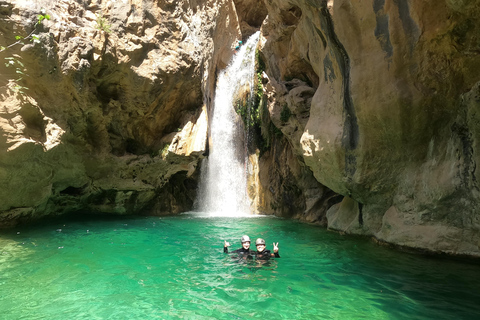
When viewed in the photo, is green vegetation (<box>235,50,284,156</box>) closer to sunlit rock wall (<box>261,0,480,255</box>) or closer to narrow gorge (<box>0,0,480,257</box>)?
narrow gorge (<box>0,0,480,257</box>)

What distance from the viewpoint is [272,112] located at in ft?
46.8

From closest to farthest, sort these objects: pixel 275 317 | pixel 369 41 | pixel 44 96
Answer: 1. pixel 275 317
2. pixel 369 41
3. pixel 44 96

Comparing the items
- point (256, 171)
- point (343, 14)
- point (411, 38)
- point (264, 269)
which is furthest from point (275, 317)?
point (256, 171)

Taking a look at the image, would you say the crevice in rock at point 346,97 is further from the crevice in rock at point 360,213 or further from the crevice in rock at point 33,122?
the crevice in rock at point 33,122

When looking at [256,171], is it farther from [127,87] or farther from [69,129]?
[69,129]

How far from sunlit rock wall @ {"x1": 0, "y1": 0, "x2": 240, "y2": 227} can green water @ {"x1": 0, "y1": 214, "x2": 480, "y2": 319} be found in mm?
2807

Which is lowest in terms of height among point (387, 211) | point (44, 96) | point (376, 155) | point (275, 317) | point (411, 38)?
point (275, 317)

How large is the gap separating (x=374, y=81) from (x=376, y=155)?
6.22 ft

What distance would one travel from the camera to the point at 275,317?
172 inches

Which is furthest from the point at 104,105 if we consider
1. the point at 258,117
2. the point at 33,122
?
the point at 258,117

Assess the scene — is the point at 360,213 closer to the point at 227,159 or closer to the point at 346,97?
the point at 346,97

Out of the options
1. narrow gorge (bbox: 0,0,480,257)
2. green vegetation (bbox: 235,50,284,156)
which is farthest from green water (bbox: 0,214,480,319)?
green vegetation (bbox: 235,50,284,156)

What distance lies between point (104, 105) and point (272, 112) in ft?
22.4

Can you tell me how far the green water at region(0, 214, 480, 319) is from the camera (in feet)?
15.0
